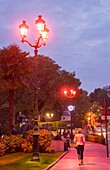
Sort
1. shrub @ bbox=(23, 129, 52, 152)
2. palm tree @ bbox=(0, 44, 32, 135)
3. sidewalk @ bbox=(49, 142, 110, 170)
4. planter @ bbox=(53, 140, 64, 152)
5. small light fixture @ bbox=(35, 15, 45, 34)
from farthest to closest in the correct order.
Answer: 1. palm tree @ bbox=(0, 44, 32, 135)
2. planter @ bbox=(53, 140, 64, 152)
3. shrub @ bbox=(23, 129, 52, 152)
4. small light fixture @ bbox=(35, 15, 45, 34)
5. sidewalk @ bbox=(49, 142, 110, 170)

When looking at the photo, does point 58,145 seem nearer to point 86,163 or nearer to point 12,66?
point 12,66

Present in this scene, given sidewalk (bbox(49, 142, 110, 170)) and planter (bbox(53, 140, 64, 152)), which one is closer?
sidewalk (bbox(49, 142, 110, 170))

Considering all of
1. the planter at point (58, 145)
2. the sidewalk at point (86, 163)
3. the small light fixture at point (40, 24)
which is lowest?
the sidewalk at point (86, 163)

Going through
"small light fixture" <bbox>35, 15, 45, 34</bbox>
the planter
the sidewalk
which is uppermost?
"small light fixture" <bbox>35, 15, 45, 34</bbox>

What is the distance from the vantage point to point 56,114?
244ft

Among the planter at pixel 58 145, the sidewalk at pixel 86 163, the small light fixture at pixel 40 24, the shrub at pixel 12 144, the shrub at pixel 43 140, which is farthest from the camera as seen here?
the planter at pixel 58 145

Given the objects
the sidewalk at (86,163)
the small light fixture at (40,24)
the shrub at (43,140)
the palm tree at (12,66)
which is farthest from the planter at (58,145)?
the small light fixture at (40,24)

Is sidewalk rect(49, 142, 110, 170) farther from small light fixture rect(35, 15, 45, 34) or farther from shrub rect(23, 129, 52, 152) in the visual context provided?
small light fixture rect(35, 15, 45, 34)

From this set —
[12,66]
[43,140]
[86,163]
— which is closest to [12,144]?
[43,140]

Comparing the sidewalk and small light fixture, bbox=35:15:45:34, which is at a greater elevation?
small light fixture, bbox=35:15:45:34

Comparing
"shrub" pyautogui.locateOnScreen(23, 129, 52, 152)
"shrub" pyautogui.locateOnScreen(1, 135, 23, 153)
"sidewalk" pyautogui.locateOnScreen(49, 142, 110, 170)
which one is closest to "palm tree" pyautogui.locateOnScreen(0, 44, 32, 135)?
"shrub" pyautogui.locateOnScreen(1, 135, 23, 153)

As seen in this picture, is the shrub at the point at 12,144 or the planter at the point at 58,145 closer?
the shrub at the point at 12,144

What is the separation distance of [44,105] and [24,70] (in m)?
33.3

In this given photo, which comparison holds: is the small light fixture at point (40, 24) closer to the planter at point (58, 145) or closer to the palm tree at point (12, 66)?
the palm tree at point (12, 66)
